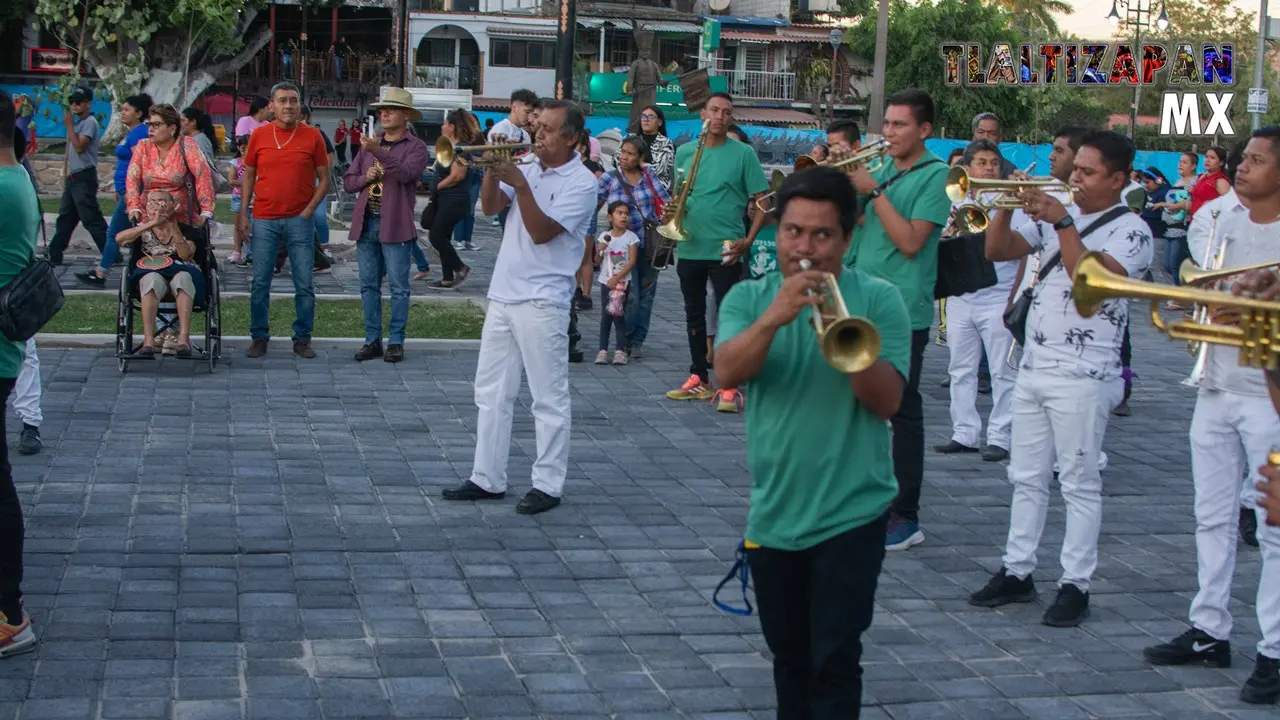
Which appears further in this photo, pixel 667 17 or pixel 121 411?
pixel 667 17

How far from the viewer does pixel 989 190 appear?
6066 millimetres

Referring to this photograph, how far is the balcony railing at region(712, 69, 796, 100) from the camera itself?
194 ft

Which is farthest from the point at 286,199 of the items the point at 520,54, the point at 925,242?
the point at 520,54

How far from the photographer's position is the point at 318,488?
768 cm

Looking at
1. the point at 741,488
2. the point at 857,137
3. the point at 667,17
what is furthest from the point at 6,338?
the point at 667,17

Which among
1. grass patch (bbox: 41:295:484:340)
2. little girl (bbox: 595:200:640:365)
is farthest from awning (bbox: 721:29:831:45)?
little girl (bbox: 595:200:640:365)

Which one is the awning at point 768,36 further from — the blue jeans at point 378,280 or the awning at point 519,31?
the blue jeans at point 378,280

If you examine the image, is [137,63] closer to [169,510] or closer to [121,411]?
[121,411]

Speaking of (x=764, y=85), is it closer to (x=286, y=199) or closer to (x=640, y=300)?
(x=640, y=300)

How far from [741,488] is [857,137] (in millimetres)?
2251

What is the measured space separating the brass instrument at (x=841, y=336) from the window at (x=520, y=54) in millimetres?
50279

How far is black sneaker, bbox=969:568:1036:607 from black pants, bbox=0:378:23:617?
3736 millimetres

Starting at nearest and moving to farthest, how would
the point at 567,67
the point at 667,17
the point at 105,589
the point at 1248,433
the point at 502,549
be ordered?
the point at 1248,433 → the point at 105,589 → the point at 502,549 → the point at 567,67 → the point at 667,17

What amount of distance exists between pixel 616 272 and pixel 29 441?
490cm
